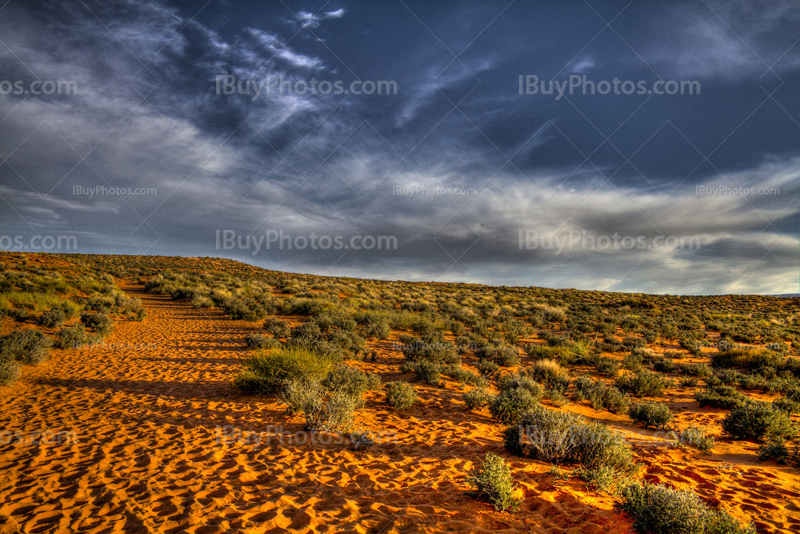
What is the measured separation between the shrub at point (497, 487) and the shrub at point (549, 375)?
6.08 meters

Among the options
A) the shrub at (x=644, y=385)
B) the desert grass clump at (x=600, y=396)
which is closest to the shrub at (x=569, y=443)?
the desert grass clump at (x=600, y=396)

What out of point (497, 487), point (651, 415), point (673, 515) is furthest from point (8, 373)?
point (651, 415)

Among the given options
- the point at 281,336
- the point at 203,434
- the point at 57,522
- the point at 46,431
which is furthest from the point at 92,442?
the point at 281,336

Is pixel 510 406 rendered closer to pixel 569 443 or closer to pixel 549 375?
pixel 569 443

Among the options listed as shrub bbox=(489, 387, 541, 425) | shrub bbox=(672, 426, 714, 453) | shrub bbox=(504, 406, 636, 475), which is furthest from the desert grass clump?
shrub bbox=(504, 406, 636, 475)

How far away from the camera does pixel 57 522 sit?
3844mm

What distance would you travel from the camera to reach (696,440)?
6.27m

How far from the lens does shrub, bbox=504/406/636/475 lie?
508cm

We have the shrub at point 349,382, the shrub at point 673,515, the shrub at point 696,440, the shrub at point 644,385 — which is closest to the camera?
the shrub at point 673,515

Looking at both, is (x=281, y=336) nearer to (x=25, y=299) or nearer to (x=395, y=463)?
(x=395, y=463)

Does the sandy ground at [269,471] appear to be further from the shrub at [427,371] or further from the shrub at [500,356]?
the shrub at [500,356]

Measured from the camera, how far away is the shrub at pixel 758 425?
6620mm

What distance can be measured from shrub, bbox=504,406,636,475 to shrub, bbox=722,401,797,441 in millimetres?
3414

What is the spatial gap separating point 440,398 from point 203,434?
5.50 m
